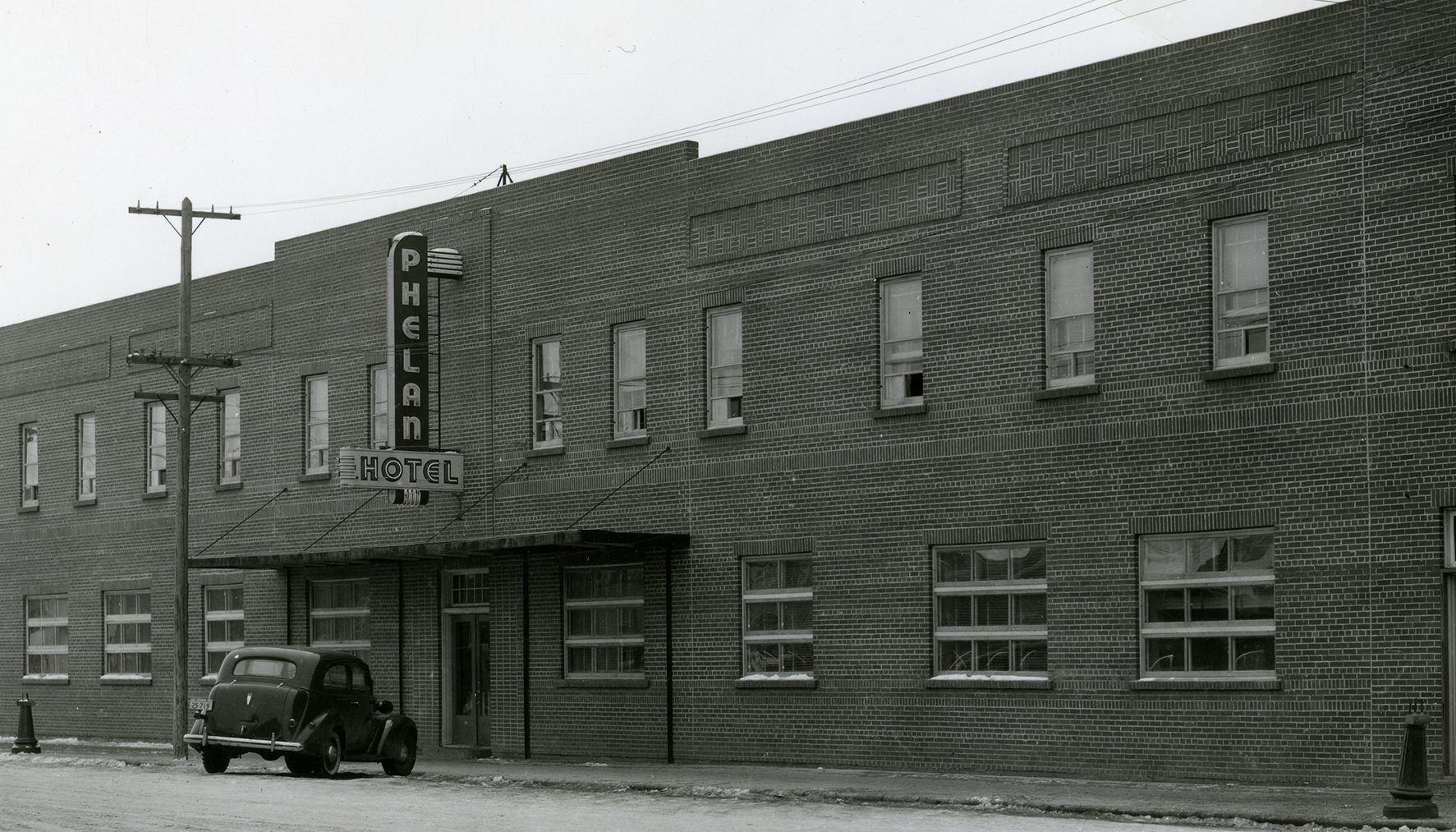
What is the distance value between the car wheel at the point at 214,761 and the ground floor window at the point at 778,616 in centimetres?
726

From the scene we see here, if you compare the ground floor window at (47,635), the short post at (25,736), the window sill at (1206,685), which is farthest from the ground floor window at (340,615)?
the window sill at (1206,685)

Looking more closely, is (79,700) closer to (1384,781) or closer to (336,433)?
(336,433)

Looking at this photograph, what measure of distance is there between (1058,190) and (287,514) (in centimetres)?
1729

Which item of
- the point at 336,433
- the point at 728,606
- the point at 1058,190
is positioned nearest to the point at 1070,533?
the point at 1058,190

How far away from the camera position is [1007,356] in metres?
22.6

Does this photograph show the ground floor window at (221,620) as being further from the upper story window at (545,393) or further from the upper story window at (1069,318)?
the upper story window at (1069,318)

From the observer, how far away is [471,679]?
3034 centimetres

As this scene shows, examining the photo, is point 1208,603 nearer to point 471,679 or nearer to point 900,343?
point 900,343

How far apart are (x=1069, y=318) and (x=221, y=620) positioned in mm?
19730

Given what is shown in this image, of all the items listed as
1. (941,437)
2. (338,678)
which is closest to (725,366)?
(941,437)

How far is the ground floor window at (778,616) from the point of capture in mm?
24828

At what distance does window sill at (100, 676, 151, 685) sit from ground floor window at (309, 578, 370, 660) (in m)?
5.39

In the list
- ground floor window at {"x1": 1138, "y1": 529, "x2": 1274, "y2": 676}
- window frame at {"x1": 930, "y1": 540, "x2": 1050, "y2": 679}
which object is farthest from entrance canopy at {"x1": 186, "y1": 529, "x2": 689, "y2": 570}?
ground floor window at {"x1": 1138, "y1": 529, "x2": 1274, "y2": 676}

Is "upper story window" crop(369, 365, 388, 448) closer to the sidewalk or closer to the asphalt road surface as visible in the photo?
the sidewalk
